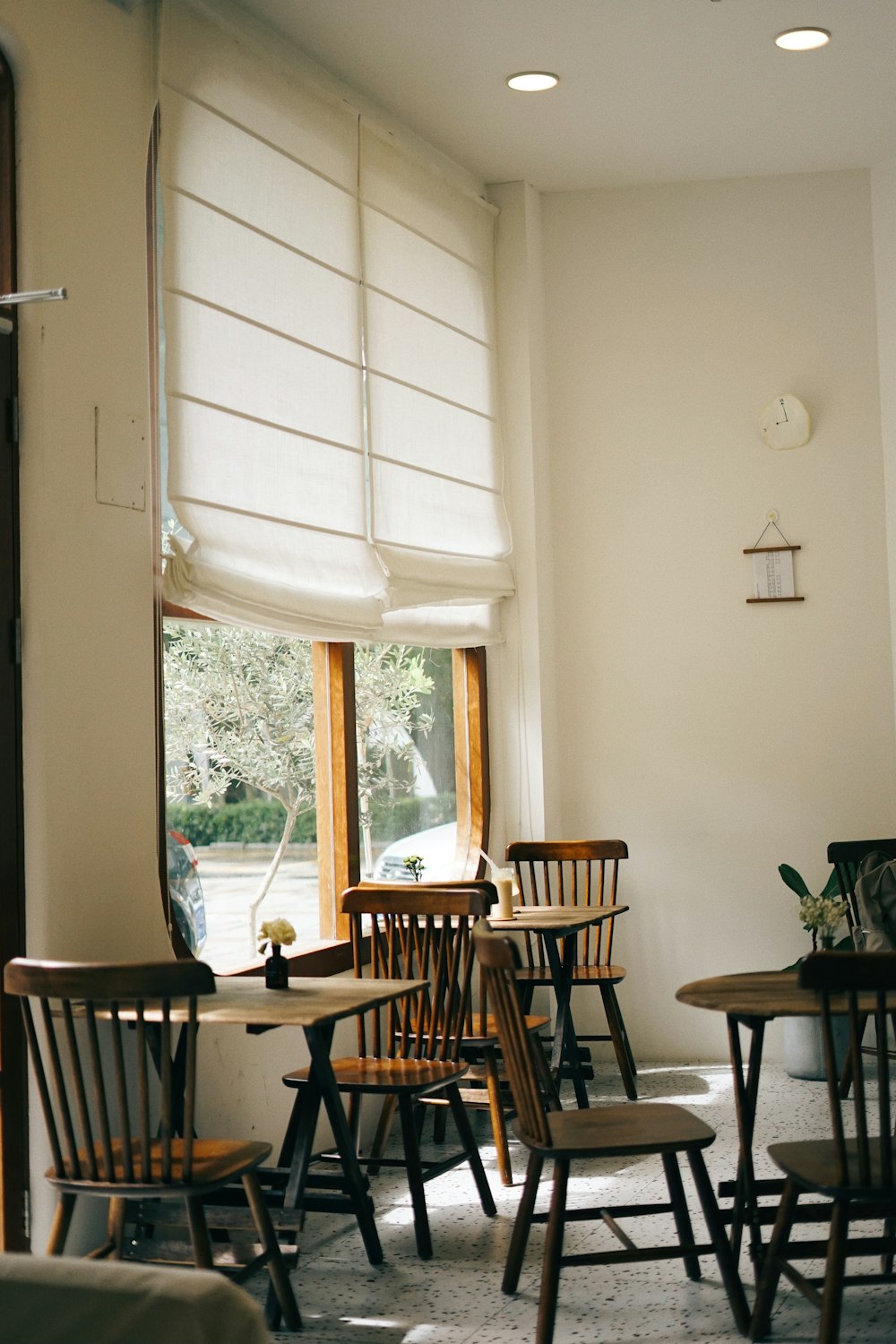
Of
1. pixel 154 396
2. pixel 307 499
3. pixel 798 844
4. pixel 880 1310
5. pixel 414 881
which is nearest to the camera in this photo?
pixel 880 1310

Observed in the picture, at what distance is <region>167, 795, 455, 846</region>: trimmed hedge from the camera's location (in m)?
4.12

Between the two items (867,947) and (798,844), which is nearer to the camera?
(867,947)

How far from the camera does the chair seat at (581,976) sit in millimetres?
5117

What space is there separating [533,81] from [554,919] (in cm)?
307

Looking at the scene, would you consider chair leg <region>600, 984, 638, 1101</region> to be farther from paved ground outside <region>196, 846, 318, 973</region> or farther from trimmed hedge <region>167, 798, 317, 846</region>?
trimmed hedge <region>167, 798, 317, 846</region>

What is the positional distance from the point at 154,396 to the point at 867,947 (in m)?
2.97

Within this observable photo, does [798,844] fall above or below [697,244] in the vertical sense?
below

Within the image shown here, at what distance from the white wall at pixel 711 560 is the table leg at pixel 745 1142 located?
2564 mm

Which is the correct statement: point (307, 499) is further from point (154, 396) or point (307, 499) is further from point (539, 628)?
point (539, 628)

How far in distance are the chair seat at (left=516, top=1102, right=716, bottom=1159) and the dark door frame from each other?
1.23 meters

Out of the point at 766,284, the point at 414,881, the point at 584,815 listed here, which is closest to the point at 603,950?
the point at 584,815

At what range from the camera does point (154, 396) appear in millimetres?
3967

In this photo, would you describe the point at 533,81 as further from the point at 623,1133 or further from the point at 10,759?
the point at 623,1133

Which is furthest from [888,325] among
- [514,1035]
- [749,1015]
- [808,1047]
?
[514,1035]
